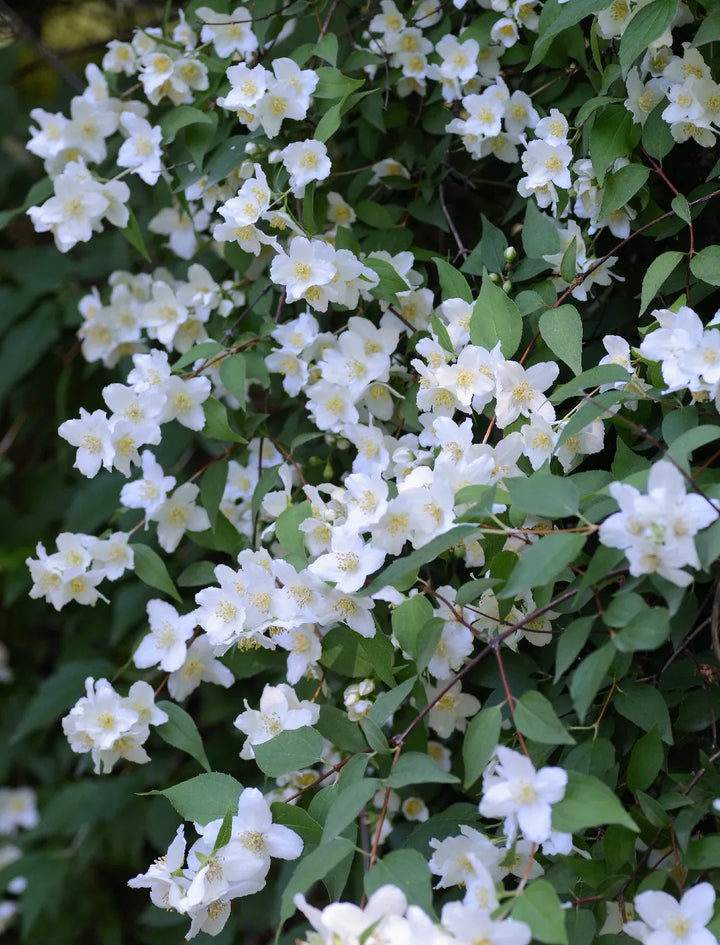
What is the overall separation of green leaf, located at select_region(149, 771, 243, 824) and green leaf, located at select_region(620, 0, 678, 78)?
94 centimetres

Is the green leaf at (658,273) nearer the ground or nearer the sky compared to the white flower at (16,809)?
nearer the sky

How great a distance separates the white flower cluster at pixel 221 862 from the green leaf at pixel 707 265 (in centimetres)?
79

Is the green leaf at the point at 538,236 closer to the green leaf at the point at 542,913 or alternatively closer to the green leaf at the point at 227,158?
the green leaf at the point at 227,158

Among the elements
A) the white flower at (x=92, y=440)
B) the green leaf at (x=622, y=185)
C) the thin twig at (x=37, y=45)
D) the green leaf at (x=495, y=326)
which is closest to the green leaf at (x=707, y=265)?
the green leaf at (x=622, y=185)

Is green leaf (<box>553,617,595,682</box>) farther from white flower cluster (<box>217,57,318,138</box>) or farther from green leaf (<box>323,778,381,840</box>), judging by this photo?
white flower cluster (<box>217,57,318,138</box>)

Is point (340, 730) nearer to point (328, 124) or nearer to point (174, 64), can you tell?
point (328, 124)

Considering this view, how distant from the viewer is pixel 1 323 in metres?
2.12

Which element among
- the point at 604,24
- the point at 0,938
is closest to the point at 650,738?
the point at 604,24

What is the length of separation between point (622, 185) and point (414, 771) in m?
0.76

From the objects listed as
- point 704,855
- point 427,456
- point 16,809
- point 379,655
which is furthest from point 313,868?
point 16,809

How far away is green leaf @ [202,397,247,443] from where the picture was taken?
1.35m

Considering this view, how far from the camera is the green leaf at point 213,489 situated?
141 cm

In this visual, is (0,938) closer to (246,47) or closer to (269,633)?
(269,633)

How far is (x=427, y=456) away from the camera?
3.87 ft
